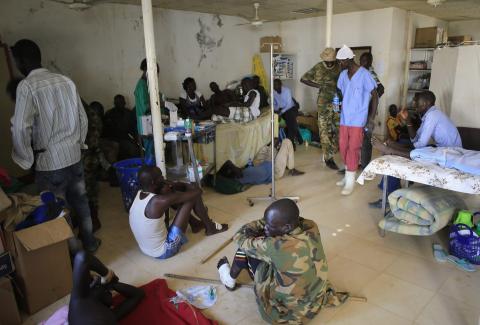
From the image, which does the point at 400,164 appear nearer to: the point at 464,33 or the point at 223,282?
the point at 223,282

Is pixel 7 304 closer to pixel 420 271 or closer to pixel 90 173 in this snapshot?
pixel 90 173

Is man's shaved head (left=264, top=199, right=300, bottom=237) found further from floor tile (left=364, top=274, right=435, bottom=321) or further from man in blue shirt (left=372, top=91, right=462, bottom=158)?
man in blue shirt (left=372, top=91, right=462, bottom=158)

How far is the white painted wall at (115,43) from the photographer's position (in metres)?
4.19

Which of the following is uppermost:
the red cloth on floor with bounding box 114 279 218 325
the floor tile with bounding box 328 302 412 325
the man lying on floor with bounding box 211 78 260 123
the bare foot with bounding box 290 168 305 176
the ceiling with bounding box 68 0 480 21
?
the ceiling with bounding box 68 0 480 21

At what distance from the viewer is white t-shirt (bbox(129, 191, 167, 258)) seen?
2.47m

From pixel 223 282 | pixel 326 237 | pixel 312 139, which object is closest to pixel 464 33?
pixel 312 139

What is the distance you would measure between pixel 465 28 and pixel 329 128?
17.7 ft

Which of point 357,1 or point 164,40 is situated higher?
point 357,1

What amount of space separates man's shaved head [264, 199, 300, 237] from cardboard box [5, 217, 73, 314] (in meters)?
1.25

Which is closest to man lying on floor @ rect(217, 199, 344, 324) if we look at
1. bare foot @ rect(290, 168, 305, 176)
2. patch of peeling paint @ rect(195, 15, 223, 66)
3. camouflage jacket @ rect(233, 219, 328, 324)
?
camouflage jacket @ rect(233, 219, 328, 324)

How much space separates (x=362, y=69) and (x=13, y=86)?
10.7 ft

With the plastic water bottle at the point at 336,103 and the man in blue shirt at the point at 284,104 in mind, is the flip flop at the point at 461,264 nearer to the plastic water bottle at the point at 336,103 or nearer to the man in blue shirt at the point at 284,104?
the plastic water bottle at the point at 336,103

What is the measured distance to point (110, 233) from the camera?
3.09 meters

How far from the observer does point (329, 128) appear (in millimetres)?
4473
